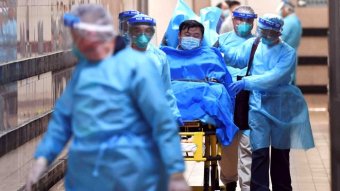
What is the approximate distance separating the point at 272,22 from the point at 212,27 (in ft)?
7.87

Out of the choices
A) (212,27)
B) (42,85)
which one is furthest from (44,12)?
(212,27)

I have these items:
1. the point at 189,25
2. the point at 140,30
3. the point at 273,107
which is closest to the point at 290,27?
the point at 189,25

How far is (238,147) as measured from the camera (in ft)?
32.1

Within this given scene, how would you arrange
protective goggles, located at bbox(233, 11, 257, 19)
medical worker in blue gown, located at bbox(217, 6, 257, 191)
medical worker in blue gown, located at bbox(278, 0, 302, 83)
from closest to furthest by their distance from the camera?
medical worker in blue gown, located at bbox(217, 6, 257, 191) < protective goggles, located at bbox(233, 11, 257, 19) < medical worker in blue gown, located at bbox(278, 0, 302, 83)

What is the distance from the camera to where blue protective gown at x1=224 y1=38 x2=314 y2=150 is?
29.1ft

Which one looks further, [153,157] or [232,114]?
[232,114]

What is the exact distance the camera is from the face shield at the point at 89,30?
5.03 m

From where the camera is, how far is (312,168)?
40.4ft

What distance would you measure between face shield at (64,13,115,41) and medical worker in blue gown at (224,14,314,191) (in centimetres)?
390

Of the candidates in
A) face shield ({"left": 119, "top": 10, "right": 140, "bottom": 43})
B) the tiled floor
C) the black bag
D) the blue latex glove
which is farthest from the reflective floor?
the blue latex glove

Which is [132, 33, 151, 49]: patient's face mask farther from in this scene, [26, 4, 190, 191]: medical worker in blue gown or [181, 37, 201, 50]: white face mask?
[26, 4, 190, 191]: medical worker in blue gown

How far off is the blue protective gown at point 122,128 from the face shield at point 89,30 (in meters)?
0.12

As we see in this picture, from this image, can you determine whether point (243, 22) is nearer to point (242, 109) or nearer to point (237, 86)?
point (242, 109)

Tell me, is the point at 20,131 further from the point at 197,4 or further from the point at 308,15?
the point at 308,15
